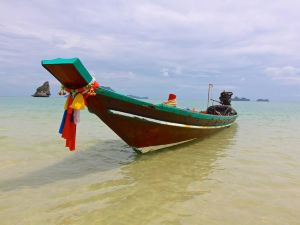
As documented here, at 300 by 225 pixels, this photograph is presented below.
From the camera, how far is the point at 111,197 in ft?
17.5

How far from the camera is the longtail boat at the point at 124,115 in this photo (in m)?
6.11

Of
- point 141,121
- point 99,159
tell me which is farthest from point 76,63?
point 99,159

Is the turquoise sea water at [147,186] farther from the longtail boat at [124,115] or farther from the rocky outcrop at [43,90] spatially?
the rocky outcrop at [43,90]

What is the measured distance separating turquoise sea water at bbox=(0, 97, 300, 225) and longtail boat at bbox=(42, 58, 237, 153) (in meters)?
0.59

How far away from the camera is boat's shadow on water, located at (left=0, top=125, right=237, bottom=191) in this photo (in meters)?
6.37

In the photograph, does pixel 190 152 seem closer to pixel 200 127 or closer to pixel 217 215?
pixel 200 127

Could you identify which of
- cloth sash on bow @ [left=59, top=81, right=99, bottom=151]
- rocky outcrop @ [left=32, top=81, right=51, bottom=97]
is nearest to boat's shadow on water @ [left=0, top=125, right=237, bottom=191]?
cloth sash on bow @ [left=59, top=81, right=99, bottom=151]

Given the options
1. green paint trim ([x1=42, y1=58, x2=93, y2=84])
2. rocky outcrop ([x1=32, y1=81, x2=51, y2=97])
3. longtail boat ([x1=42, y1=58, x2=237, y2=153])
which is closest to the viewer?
green paint trim ([x1=42, y1=58, x2=93, y2=84])

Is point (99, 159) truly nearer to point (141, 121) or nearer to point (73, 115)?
point (141, 121)

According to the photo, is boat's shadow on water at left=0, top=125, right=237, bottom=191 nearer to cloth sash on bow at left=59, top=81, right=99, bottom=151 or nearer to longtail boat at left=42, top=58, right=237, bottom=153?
longtail boat at left=42, top=58, right=237, bottom=153

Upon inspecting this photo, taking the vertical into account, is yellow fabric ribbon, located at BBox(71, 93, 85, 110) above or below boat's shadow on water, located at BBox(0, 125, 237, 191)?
above

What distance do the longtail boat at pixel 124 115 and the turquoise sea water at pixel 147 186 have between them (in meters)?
0.59

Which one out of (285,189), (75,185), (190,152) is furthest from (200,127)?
(75,185)

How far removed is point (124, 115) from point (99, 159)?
1873 mm
